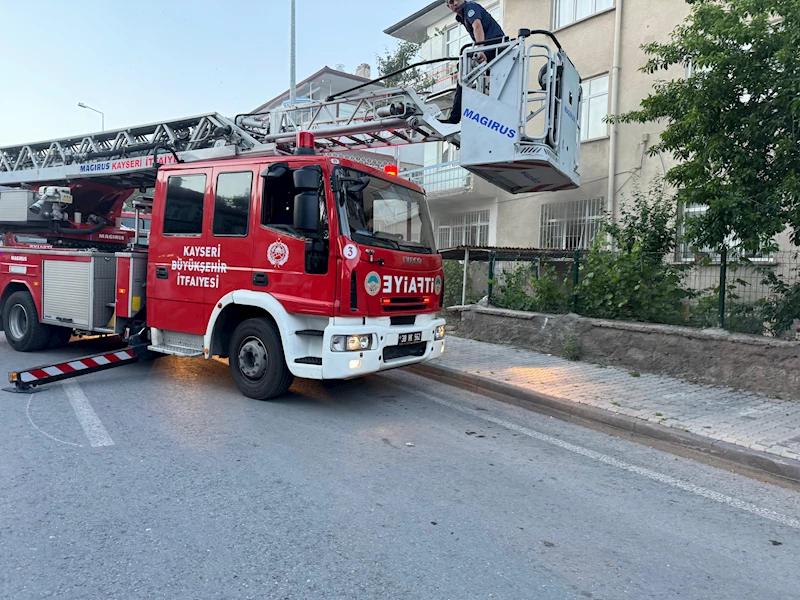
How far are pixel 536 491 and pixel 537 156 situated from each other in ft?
12.2

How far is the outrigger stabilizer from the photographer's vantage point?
20.5 ft

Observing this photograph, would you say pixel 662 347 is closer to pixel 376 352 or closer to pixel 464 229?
pixel 376 352

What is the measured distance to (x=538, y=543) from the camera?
3.29 metres

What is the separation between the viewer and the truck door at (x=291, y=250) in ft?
18.2

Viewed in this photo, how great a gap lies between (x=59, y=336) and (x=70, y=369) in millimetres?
2882

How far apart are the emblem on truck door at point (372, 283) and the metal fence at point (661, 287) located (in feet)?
14.2

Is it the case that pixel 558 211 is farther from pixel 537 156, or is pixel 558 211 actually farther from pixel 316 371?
pixel 316 371

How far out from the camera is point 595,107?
43.1 ft

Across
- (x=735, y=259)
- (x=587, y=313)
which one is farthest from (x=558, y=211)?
(x=735, y=259)

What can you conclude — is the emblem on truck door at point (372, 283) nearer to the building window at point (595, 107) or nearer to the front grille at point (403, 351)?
the front grille at point (403, 351)

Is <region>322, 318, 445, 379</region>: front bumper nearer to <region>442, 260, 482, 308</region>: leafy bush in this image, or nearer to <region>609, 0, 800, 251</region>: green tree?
<region>609, 0, 800, 251</region>: green tree

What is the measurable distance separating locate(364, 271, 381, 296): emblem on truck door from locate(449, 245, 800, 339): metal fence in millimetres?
4316

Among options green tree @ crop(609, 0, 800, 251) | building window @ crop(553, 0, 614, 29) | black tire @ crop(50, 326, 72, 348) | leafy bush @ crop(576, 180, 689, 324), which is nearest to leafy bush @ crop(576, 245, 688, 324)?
leafy bush @ crop(576, 180, 689, 324)

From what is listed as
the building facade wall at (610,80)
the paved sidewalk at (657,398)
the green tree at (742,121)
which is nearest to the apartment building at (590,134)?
the building facade wall at (610,80)
